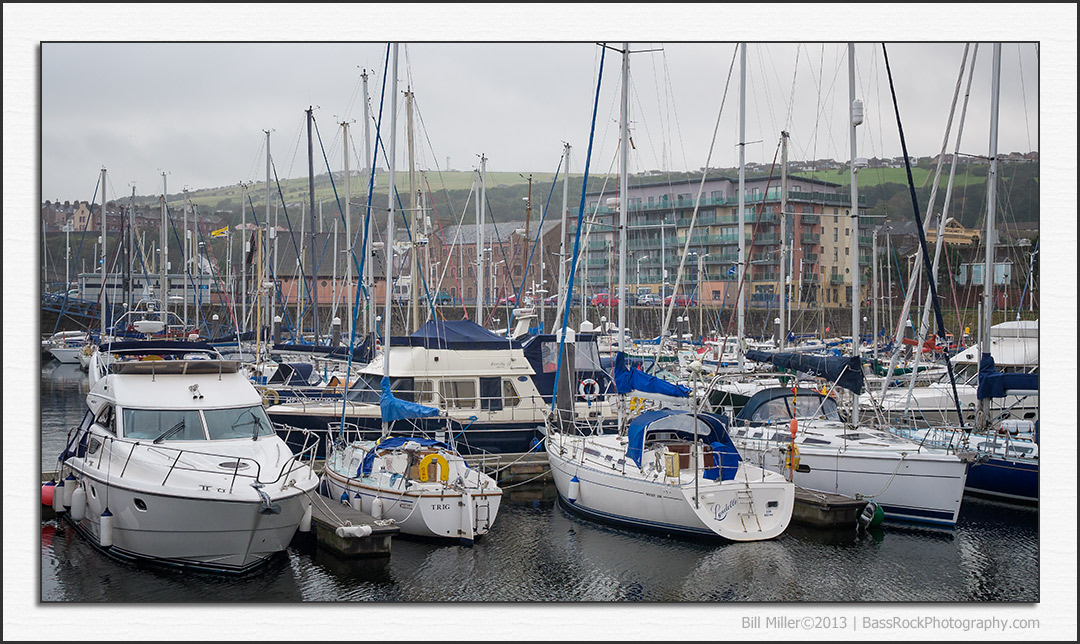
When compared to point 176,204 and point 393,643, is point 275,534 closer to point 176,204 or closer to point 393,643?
point 393,643

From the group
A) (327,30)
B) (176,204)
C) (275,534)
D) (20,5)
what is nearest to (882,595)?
(275,534)

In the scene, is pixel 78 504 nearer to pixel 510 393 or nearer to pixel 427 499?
pixel 427 499

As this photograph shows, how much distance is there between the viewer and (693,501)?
1309 cm

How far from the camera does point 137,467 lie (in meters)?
11.7

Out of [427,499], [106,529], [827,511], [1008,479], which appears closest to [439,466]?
[427,499]

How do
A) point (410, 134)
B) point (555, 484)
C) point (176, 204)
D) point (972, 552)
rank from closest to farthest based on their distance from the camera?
point (972, 552), point (555, 484), point (410, 134), point (176, 204)

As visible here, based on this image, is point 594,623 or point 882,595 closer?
point 594,623

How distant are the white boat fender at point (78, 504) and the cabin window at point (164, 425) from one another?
45.5 inches

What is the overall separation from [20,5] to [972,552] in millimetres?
13318

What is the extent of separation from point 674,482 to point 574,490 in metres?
2.33

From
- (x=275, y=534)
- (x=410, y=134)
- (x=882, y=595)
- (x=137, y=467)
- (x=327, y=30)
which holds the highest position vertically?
(x=410, y=134)

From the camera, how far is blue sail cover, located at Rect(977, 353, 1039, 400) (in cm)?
1577

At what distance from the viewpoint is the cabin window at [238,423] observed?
1254 centimetres

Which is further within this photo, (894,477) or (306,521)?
(894,477)
